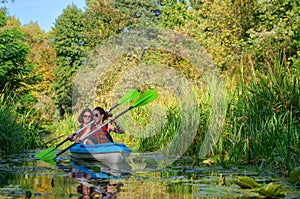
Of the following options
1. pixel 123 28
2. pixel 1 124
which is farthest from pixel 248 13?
pixel 1 124

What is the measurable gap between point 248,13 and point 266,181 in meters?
17.4

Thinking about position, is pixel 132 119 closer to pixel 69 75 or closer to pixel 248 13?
pixel 248 13

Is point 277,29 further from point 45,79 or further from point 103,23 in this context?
point 45,79

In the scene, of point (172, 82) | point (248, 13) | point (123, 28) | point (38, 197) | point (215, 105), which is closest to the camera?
point (38, 197)

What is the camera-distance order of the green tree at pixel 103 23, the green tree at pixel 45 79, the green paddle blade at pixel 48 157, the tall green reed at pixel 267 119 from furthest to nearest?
the green tree at pixel 45 79 < the green tree at pixel 103 23 < the green paddle blade at pixel 48 157 < the tall green reed at pixel 267 119

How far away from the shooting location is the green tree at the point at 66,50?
33.2 m

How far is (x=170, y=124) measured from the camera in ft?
34.3

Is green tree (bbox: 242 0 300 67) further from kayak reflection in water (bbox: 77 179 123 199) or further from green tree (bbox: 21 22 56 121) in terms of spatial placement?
green tree (bbox: 21 22 56 121)

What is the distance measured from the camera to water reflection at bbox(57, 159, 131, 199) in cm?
530

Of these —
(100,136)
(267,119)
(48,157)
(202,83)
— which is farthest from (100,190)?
(202,83)

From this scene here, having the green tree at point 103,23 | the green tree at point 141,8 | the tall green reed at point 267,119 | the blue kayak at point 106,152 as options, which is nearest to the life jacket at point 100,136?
the blue kayak at point 106,152

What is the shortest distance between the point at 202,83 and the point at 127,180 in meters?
4.17

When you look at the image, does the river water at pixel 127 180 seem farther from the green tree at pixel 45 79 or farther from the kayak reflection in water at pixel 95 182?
the green tree at pixel 45 79

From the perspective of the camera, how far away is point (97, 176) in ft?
22.4
